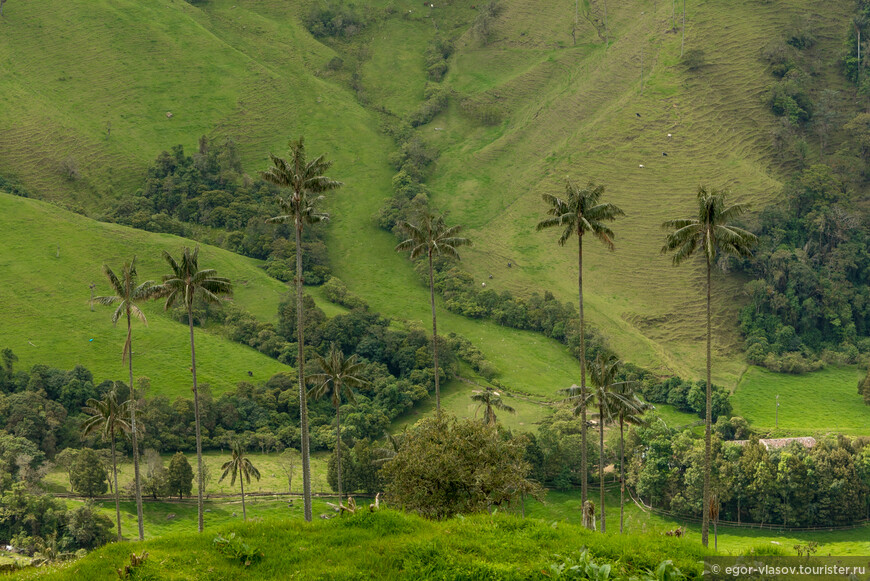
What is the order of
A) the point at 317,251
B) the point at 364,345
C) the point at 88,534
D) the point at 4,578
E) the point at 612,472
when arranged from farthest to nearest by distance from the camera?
1. the point at 317,251
2. the point at 364,345
3. the point at 612,472
4. the point at 88,534
5. the point at 4,578

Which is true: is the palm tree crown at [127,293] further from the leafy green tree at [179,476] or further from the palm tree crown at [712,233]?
the leafy green tree at [179,476]

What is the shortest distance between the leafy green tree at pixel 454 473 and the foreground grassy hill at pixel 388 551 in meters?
9.82

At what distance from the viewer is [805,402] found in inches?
5231

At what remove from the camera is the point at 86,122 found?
197500mm

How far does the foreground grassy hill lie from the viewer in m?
34.6

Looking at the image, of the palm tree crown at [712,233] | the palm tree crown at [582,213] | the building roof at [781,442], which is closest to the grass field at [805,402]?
the building roof at [781,442]

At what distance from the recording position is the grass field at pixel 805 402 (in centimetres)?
12381

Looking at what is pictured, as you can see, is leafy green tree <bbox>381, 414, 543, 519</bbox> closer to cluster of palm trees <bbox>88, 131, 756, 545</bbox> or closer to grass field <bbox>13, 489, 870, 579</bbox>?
cluster of palm trees <bbox>88, 131, 756, 545</bbox>

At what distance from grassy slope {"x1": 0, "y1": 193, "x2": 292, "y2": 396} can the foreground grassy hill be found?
93.3m

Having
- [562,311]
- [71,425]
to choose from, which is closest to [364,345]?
[562,311]

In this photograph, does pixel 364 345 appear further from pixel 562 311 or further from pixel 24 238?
pixel 24 238

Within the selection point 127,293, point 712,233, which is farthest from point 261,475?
point 712,233

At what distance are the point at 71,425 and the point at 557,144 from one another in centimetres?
11626

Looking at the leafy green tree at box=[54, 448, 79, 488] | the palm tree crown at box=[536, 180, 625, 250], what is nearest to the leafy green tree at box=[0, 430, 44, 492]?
the leafy green tree at box=[54, 448, 79, 488]
